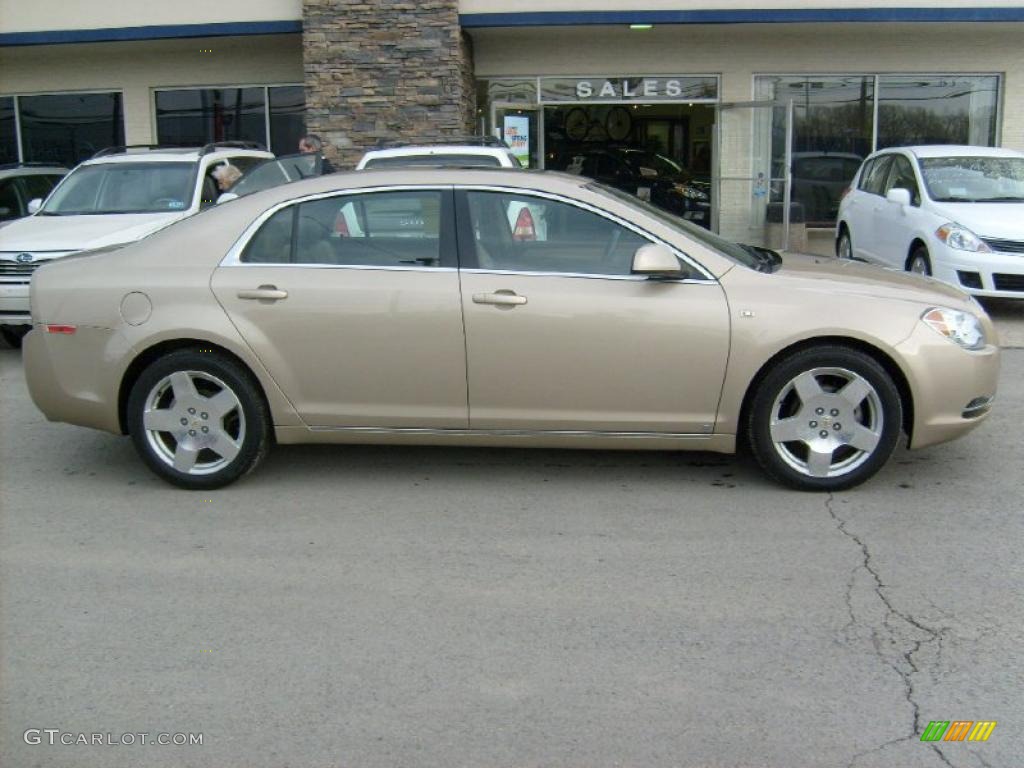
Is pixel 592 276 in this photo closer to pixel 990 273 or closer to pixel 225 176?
pixel 990 273

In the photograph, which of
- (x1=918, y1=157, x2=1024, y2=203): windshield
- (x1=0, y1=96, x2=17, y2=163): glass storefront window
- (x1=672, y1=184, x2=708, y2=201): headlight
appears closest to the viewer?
(x1=918, y1=157, x2=1024, y2=203): windshield

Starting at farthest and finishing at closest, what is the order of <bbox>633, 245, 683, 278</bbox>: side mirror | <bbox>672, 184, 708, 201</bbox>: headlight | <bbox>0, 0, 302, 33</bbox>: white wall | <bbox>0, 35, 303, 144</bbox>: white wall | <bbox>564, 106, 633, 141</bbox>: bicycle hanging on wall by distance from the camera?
1. <bbox>672, 184, 708, 201</bbox>: headlight
2. <bbox>0, 35, 303, 144</bbox>: white wall
3. <bbox>564, 106, 633, 141</bbox>: bicycle hanging on wall
4. <bbox>0, 0, 302, 33</bbox>: white wall
5. <bbox>633, 245, 683, 278</bbox>: side mirror

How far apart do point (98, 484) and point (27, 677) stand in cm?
233

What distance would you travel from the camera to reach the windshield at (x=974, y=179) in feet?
36.1

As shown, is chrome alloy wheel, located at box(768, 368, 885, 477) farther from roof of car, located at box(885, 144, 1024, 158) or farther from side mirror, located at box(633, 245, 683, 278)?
roof of car, located at box(885, 144, 1024, 158)

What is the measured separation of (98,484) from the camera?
6.05m

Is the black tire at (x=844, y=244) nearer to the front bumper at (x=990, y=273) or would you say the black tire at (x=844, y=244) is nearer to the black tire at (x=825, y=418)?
the front bumper at (x=990, y=273)

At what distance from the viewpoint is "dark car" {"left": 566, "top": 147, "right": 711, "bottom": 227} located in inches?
652

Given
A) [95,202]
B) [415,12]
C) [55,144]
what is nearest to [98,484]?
[95,202]

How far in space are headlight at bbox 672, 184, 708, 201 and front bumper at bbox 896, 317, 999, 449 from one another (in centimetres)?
1144

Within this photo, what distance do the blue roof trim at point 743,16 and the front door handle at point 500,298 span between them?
9.92 metres

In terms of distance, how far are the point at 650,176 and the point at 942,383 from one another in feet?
38.6

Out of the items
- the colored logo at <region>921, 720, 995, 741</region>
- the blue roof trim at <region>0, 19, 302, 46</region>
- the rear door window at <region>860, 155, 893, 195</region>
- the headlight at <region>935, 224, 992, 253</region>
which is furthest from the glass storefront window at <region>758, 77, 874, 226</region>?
the colored logo at <region>921, 720, 995, 741</region>

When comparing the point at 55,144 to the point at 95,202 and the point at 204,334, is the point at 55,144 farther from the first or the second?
the point at 204,334
